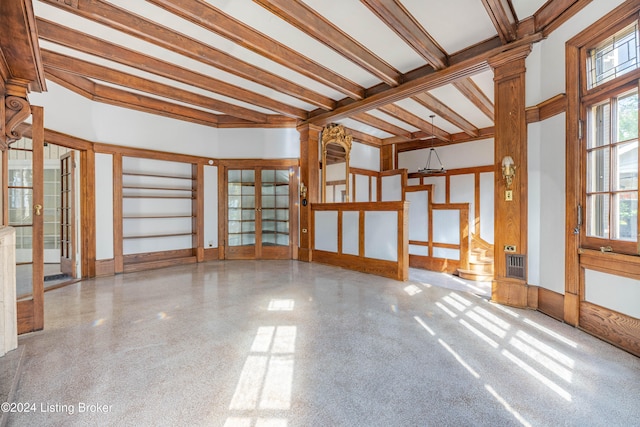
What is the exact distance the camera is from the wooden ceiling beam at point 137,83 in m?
3.83

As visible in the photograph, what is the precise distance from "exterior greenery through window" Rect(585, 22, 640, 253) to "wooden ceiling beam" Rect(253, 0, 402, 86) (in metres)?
2.27

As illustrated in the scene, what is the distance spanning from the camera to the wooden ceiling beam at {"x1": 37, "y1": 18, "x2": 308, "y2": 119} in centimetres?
327

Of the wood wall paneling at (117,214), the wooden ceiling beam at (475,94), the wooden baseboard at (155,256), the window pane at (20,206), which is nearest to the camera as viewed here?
the window pane at (20,206)

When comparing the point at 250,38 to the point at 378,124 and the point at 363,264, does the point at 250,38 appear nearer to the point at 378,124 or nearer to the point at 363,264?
the point at 363,264

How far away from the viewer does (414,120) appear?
656 centimetres

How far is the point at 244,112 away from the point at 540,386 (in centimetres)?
602

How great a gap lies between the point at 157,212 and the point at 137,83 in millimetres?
2406

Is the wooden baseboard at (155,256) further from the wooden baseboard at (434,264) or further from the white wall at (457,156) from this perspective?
the white wall at (457,156)

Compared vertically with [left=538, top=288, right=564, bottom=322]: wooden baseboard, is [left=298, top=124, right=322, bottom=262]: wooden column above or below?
above

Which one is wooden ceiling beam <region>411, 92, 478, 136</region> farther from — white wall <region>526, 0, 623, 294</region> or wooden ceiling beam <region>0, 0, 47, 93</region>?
wooden ceiling beam <region>0, 0, 47, 93</region>

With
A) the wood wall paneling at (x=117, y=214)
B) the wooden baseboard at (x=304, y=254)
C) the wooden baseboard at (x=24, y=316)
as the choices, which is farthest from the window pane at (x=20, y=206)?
the wooden baseboard at (x=304, y=254)

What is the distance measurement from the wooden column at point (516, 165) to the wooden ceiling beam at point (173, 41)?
9.82 feet

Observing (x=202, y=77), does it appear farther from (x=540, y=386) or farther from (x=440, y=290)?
(x=540, y=386)

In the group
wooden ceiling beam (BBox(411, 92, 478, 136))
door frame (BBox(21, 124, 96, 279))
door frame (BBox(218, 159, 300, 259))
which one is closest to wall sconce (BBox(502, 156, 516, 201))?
wooden ceiling beam (BBox(411, 92, 478, 136))
